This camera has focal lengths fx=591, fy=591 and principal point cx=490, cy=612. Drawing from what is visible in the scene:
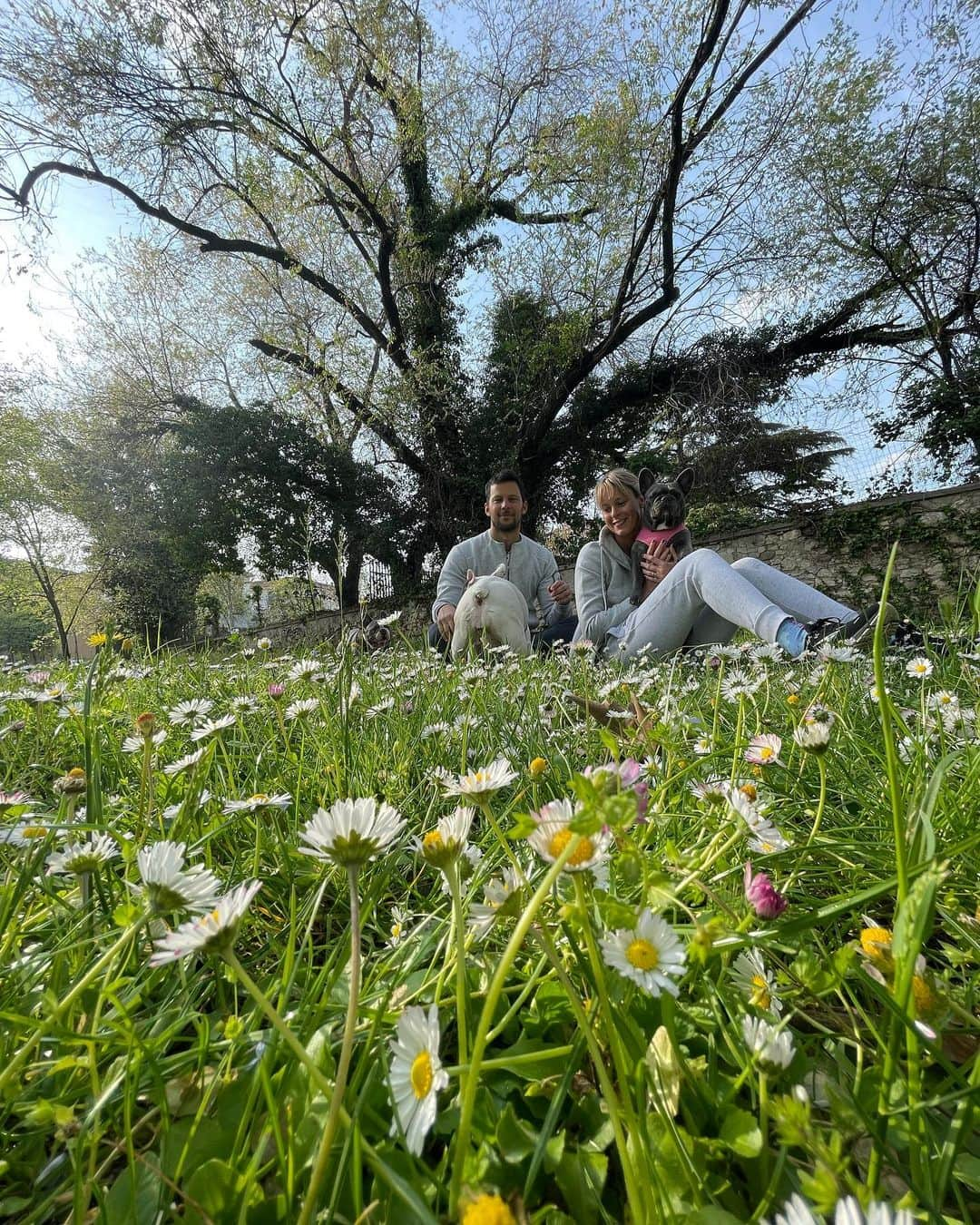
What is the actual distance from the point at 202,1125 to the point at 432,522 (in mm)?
10374

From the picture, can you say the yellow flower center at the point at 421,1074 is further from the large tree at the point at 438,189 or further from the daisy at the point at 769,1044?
the large tree at the point at 438,189

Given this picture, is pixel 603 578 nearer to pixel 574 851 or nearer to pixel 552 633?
pixel 552 633

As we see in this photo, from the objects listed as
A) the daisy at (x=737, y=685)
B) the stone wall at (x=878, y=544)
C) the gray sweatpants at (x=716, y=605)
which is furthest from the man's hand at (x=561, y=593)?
the stone wall at (x=878, y=544)

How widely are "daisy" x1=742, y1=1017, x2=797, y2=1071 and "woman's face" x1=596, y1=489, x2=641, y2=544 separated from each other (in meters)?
3.70

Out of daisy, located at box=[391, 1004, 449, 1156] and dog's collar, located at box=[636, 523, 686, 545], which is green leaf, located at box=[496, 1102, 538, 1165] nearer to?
daisy, located at box=[391, 1004, 449, 1156]

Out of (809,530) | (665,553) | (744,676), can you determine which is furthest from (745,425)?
(744,676)

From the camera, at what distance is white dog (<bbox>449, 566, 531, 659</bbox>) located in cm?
279

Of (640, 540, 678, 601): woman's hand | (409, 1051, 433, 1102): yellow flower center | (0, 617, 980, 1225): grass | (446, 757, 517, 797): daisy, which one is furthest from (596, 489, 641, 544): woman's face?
(409, 1051, 433, 1102): yellow flower center

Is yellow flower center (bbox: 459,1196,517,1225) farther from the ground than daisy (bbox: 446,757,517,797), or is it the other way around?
daisy (bbox: 446,757,517,797)

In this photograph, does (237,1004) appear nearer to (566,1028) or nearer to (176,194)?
(566,1028)

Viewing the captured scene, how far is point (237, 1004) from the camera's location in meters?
0.52

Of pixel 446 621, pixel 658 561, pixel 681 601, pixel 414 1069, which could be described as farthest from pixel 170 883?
pixel 446 621

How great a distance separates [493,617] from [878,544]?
5924 millimetres

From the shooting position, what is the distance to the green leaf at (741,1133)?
32cm
